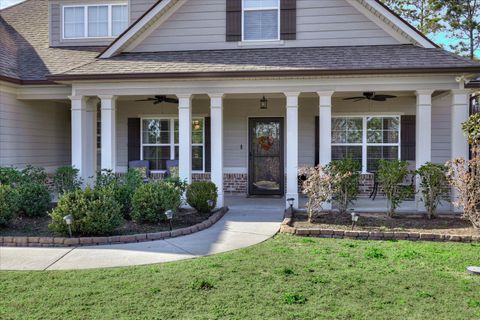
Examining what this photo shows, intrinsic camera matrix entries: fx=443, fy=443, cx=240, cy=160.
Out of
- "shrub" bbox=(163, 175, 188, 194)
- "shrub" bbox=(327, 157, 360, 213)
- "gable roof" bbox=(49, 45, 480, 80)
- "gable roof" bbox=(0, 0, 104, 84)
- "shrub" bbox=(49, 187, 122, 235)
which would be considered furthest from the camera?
"gable roof" bbox=(0, 0, 104, 84)

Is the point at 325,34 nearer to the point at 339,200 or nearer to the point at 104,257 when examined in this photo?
the point at 339,200

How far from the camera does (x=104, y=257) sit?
595cm

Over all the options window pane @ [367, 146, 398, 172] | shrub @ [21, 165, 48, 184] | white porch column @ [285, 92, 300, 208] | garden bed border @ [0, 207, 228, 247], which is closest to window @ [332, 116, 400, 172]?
window pane @ [367, 146, 398, 172]

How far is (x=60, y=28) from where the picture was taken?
44.3 feet

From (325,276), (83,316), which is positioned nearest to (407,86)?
(325,276)

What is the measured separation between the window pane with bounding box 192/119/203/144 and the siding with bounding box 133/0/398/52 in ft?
7.84

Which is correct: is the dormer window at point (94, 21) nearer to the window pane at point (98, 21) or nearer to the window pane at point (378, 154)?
the window pane at point (98, 21)

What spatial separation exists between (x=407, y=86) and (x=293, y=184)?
3.22 metres

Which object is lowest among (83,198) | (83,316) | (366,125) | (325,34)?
(83,316)

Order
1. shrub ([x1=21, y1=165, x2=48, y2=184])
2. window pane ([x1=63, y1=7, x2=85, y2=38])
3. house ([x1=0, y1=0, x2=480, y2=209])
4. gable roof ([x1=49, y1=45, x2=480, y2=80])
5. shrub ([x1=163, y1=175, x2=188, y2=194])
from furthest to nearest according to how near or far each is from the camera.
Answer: window pane ([x1=63, y1=7, x2=85, y2=38]) → house ([x1=0, y1=0, x2=480, y2=209]) → shrub ([x1=21, y1=165, x2=48, y2=184]) → gable roof ([x1=49, y1=45, x2=480, y2=80]) → shrub ([x1=163, y1=175, x2=188, y2=194])

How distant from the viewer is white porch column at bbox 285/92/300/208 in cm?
975

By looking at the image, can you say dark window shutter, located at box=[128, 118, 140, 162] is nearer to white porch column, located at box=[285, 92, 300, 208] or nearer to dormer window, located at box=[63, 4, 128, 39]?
dormer window, located at box=[63, 4, 128, 39]

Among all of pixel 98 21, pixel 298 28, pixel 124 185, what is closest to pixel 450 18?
pixel 298 28

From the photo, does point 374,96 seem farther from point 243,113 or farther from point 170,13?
point 170,13
